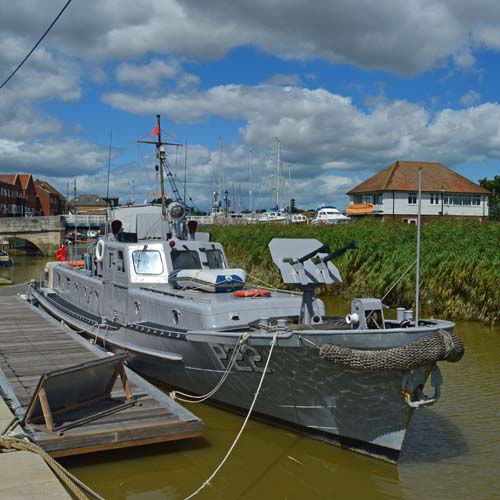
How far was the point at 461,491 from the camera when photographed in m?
7.55

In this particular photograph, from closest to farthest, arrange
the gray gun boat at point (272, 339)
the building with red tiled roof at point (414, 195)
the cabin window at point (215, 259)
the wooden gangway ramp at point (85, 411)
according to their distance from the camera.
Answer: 1. the wooden gangway ramp at point (85, 411)
2. the gray gun boat at point (272, 339)
3. the cabin window at point (215, 259)
4. the building with red tiled roof at point (414, 195)

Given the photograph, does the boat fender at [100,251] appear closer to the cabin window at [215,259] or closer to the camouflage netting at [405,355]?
the cabin window at [215,259]

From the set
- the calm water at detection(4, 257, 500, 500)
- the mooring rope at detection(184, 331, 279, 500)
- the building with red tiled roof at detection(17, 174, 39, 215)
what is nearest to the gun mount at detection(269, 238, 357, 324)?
the mooring rope at detection(184, 331, 279, 500)

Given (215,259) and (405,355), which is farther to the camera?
(215,259)

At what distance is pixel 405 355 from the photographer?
773 cm

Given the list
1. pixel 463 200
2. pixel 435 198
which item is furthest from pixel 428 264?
pixel 463 200

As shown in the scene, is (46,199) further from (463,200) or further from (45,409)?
(45,409)

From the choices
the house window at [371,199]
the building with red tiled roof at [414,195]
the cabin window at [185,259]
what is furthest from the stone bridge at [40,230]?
the cabin window at [185,259]

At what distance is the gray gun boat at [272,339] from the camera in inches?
317

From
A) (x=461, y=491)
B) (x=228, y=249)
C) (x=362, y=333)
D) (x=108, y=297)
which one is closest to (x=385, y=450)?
(x=461, y=491)

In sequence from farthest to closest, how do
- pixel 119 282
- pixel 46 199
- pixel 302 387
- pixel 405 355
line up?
pixel 46 199 < pixel 119 282 < pixel 302 387 < pixel 405 355

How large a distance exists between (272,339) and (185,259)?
200 inches

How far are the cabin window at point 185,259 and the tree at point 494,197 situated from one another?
186ft

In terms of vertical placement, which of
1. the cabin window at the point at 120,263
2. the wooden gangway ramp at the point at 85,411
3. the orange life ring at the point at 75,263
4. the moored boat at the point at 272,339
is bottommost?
the wooden gangway ramp at the point at 85,411
